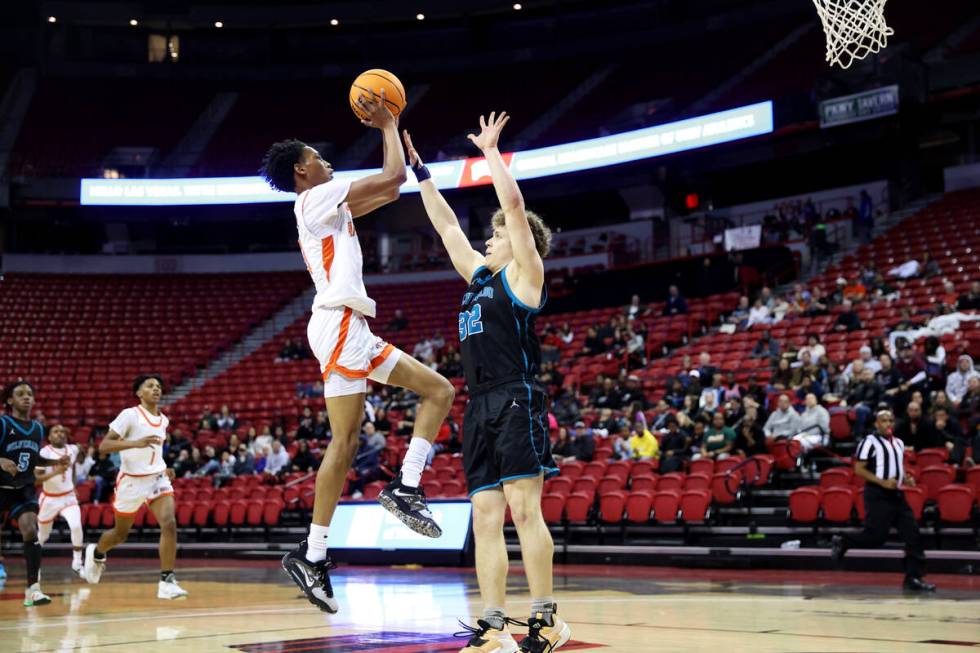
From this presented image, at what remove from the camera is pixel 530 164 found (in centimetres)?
2852

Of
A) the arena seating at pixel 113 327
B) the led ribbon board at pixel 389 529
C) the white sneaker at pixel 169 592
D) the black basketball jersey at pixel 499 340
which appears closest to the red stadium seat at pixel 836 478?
the led ribbon board at pixel 389 529

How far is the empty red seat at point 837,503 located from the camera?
494 inches

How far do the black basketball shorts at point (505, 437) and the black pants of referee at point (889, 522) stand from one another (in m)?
5.80

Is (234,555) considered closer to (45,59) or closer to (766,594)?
(766,594)

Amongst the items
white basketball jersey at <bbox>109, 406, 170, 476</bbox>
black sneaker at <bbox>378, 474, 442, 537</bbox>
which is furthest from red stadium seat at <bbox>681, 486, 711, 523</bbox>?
black sneaker at <bbox>378, 474, 442, 537</bbox>

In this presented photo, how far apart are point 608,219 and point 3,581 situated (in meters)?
22.4

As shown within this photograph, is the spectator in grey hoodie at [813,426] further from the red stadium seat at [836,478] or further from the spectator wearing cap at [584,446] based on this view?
the spectator wearing cap at [584,446]

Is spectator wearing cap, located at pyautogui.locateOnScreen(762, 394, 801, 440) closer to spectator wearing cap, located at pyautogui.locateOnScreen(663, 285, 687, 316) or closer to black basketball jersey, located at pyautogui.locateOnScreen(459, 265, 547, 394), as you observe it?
spectator wearing cap, located at pyautogui.locateOnScreen(663, 285, 687, 316)

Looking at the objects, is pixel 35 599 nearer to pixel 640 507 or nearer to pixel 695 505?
pixel 640 507

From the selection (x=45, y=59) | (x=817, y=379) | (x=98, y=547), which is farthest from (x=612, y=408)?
(x=45, y=59)

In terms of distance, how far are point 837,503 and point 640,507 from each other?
8.57 ft

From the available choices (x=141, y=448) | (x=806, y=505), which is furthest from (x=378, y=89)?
(x=806, y=505)

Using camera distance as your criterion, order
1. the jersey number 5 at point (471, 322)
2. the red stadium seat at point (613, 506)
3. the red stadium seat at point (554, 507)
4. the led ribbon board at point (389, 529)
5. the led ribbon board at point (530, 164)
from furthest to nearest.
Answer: the led ribbon board at point (530, 164), the red stadium seat at point (554, 507), the red stadium seat at point (613, 506), the led ribbon board at point (389, 529), the jersey number 5 at point (471, 322)

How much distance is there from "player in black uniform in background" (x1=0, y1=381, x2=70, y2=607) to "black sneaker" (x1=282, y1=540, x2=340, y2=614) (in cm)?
545
